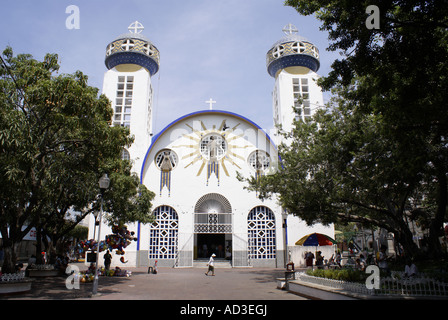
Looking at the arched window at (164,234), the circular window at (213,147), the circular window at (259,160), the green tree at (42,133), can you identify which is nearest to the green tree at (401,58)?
the green tree at (42,133)

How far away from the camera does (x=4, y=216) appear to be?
11797 millimetres

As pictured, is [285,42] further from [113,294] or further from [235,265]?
[113,294]

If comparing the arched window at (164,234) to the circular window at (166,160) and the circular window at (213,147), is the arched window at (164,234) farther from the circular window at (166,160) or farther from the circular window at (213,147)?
the circular window at (213,147)

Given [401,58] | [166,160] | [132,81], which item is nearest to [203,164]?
[166,160]

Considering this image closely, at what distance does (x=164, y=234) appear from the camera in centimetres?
2553

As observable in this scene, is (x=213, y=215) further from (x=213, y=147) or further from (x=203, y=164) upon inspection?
(x=213, y=147)

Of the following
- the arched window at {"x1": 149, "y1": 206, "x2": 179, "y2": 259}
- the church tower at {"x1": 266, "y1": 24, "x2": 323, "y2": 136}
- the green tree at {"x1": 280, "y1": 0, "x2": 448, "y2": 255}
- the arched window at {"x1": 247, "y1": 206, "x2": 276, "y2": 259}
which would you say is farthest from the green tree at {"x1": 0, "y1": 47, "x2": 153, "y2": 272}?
the church tower at {"x1": 266, "y1": 24, "x2": 323, "y2": 136}

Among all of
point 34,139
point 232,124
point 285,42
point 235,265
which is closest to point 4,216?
point 34,139

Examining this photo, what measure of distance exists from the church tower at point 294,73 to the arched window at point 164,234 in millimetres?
11963

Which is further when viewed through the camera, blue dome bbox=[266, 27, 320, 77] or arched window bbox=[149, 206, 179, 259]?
blue dome bbox=[266, 27, 320, 77]

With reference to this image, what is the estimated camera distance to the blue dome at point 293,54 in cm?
2872

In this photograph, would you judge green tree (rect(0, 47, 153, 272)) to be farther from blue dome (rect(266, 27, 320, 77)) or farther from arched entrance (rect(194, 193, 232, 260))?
blue dome (rect(266, 27, 320, 77))

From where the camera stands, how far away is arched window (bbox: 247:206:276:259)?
2570 cm

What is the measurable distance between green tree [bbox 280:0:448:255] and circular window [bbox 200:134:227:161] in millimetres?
19047
